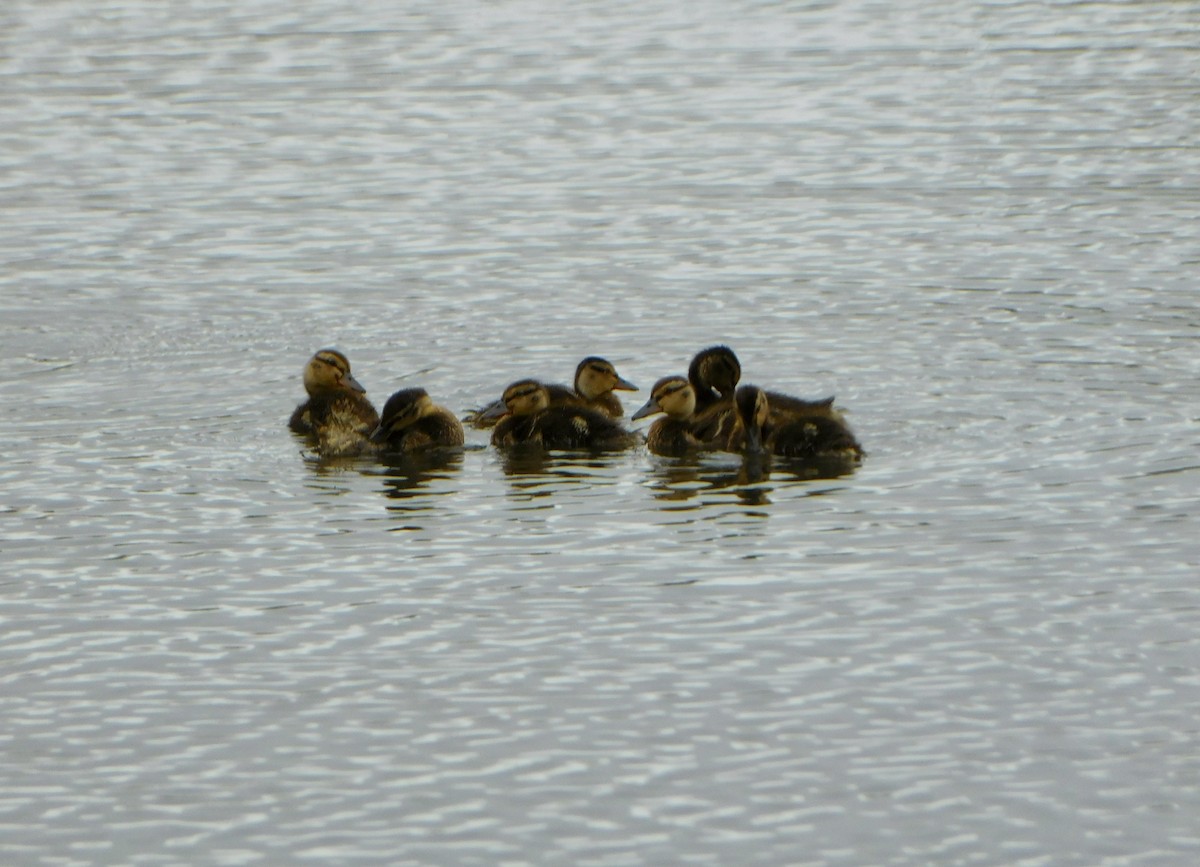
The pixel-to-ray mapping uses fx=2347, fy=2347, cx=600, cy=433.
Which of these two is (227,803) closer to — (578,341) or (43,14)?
(578,341)

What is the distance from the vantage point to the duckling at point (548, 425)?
836 centimetres

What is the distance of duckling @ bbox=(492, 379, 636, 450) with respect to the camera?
329 inches

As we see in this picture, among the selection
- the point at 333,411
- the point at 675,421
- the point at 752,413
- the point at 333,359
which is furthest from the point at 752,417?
the point at 333,359

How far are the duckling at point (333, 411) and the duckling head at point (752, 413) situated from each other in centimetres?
138

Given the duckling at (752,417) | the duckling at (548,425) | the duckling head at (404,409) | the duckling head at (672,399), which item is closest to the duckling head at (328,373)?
the duckling head at (404,409)

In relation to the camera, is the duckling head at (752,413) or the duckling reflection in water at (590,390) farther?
the duckling reflection in water at (590,390)

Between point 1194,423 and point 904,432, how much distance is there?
100 cm

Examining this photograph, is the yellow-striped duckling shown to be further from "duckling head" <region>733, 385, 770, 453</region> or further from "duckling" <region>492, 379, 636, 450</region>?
"duckling head" <region>733, 385, 770, 453</region>

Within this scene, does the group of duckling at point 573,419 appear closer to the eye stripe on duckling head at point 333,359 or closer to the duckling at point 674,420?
the duckling at point 674,420

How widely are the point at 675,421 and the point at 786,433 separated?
572 mm

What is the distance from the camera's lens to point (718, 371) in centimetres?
867

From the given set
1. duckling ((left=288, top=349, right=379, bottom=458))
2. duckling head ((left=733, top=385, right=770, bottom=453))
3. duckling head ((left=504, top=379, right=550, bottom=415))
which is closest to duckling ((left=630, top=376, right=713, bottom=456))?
duckling head ((left=733, top=385, right=770, bottom=453))

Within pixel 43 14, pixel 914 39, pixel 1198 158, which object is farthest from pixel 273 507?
pixel 43 14

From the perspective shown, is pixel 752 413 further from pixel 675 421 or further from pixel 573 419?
pixel 573 419
